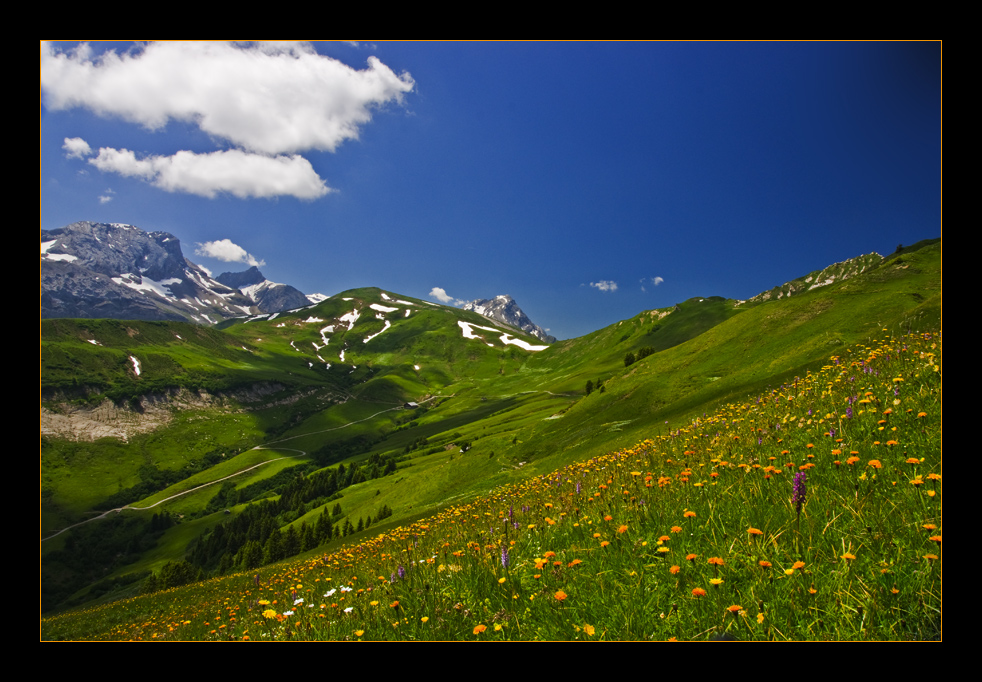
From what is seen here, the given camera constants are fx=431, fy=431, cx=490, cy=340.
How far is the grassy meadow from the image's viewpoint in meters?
3.29

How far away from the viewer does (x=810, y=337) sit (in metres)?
42.5

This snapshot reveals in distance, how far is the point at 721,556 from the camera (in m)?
4.20

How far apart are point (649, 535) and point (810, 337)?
4765 cm

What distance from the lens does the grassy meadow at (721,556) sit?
10.8 feet
